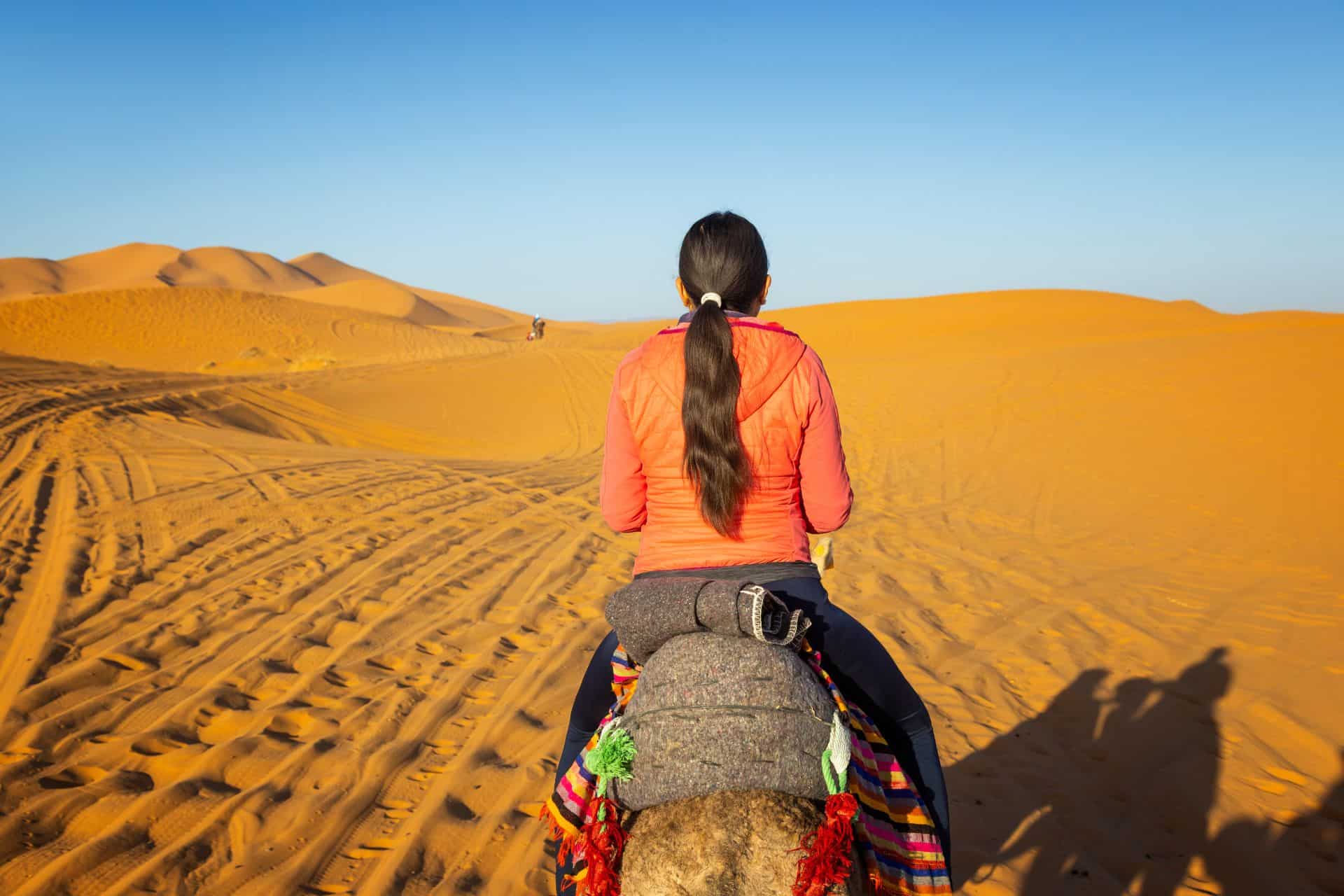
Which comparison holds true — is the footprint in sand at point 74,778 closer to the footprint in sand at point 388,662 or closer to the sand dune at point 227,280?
the footprint in sand at point 388,662

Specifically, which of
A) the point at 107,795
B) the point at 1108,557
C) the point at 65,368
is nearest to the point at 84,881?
the point at 107,795

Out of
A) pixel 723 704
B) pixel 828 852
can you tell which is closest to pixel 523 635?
pixel 723 704

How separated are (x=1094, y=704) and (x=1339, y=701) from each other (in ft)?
4.68

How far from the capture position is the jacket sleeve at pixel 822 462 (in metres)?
2.06

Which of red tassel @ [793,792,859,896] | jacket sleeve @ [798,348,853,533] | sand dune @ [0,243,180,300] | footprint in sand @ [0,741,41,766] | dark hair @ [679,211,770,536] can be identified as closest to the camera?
red tassel @ [793,792,859,896]

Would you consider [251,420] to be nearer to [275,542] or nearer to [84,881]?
[275,542]

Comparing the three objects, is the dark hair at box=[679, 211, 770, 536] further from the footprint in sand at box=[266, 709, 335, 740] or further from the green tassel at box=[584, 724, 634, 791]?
the footprint in sand at box=[266, 709, 335, 740]

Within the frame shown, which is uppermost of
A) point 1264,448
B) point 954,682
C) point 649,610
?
point 649,610

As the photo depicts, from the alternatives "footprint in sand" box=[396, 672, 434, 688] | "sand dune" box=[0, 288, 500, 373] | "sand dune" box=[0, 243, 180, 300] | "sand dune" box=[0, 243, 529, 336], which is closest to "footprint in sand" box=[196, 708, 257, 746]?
"footprint in sand" box=[396, 672, 434, 688]

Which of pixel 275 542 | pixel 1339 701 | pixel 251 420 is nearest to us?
pixel 1339 701

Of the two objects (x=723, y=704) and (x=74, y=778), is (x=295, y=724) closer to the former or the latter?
(x=74, y=778)

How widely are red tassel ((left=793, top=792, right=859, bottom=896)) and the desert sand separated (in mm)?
2046

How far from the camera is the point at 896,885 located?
6.52 ft

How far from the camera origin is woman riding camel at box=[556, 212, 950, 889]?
1977mm
